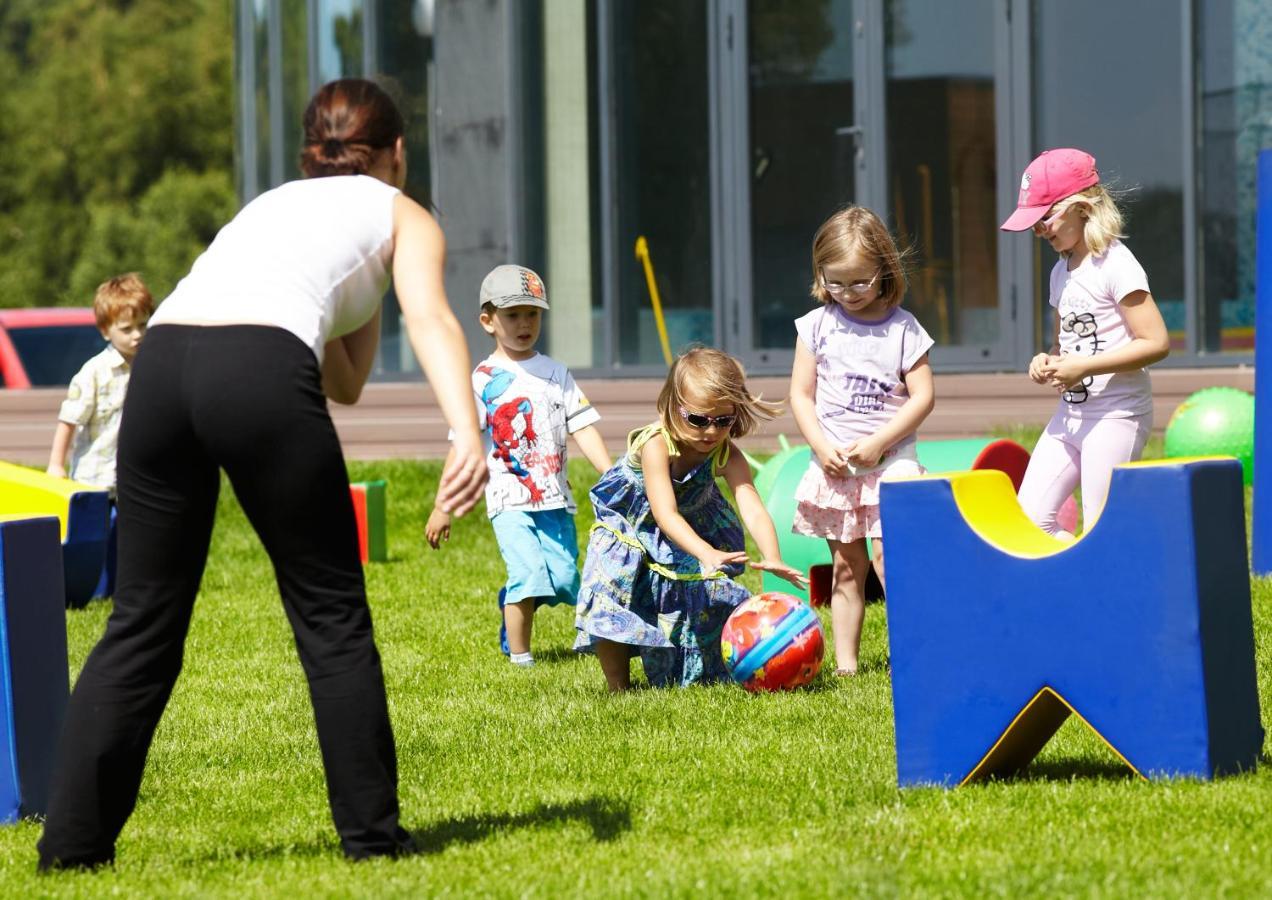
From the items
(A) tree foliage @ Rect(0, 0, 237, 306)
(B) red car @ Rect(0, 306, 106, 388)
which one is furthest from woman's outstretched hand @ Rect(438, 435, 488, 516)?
(A) tree foliage @ Rect(0, 0, 237, 306)

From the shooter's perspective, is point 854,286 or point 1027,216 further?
point 854,286

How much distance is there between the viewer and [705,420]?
5938 mm

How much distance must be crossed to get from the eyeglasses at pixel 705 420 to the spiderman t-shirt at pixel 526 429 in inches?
49.1

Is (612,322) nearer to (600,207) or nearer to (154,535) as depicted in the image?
(600,207)

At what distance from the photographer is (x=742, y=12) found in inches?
548

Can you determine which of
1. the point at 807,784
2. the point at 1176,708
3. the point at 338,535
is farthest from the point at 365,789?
the point at 1176,708

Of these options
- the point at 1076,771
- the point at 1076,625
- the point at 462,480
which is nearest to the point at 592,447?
the point at 1076,771

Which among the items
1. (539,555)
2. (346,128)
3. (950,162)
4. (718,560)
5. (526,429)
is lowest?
(539,555)

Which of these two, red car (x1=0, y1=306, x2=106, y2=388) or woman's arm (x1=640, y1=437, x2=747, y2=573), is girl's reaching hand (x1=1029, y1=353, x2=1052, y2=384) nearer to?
woman's arm (x1=640, y1=437, x2=747, y2=573)

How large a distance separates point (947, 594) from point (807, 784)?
0.65 meters

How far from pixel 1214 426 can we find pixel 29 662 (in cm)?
819

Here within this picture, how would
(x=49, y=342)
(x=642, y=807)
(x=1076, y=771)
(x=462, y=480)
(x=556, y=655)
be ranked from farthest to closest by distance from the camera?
1. (x=49, y=342)
2. (x=556, y=655)
3. (x=1076, y=771)
4. (x=642, y=807)
5. (x=462, y=480)

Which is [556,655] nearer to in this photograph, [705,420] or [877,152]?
[705,420]

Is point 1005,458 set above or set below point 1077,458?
below
